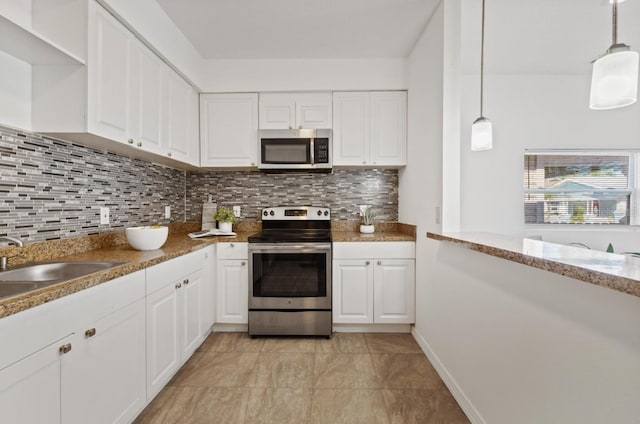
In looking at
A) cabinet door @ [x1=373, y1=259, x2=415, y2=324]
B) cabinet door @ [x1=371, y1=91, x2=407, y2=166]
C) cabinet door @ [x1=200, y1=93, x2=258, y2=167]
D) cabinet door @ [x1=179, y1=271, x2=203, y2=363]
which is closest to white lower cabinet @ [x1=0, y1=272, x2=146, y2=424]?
cabinet door @ [x1=179, y1=271, x2=203, y2=363]

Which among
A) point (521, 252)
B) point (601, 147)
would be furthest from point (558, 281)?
point (601, 147)

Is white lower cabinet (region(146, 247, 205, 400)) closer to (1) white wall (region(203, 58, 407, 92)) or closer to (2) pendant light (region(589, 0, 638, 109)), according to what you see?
(1) white wall (region(203, 58, 407, 92))

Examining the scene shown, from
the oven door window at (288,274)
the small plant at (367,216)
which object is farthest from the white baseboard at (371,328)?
the small plant at (367,216)

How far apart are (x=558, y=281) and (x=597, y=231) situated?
9.96 feet

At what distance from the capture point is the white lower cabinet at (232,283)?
8.59 feet

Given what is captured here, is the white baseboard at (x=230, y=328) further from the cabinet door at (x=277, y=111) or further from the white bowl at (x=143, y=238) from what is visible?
the cabinet door at (x=277, y=111)

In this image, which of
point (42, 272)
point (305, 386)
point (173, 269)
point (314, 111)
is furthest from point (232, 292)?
point (314, 111)

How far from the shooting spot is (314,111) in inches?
114

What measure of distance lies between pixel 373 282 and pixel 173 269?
1607 mm

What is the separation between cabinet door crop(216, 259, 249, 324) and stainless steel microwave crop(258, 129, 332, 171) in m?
0.99

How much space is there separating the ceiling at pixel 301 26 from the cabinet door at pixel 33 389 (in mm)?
2186

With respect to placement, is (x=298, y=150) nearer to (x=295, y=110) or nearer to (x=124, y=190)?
(x=295, y=110)

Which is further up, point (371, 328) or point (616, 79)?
point (616, 79)

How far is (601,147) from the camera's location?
320 centimetres
